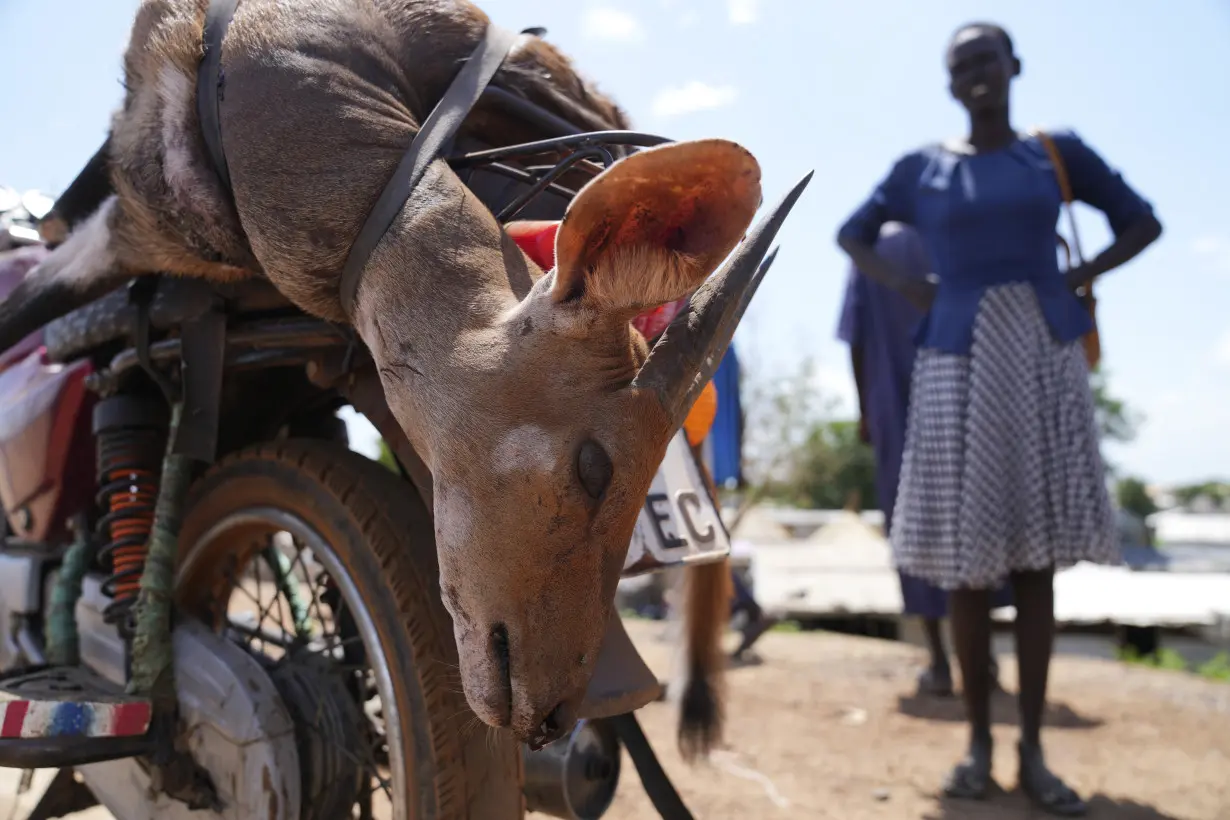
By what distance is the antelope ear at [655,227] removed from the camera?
105 centimetres

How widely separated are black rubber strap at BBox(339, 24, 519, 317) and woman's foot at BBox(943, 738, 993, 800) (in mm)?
2440

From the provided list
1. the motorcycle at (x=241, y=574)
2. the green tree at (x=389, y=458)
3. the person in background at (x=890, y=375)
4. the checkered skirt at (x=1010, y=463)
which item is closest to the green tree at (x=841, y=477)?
the person in background at (x=890, y=375)

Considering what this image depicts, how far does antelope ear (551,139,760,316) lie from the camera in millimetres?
1048

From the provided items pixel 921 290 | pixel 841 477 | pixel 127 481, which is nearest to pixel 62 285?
pixel 127 481

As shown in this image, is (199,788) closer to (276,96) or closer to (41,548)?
(41,548)

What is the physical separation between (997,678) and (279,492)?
3.82 m

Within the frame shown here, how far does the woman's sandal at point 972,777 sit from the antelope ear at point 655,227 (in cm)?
240

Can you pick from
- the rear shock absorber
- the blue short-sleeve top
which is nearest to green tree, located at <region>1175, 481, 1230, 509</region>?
the blue short-sleeve top

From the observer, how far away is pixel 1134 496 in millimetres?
29438

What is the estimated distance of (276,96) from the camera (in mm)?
1466

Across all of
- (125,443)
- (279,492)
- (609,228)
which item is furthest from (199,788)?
(609,228)

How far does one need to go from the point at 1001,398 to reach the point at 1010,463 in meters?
0.20

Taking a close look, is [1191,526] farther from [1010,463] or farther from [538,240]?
[538,240]

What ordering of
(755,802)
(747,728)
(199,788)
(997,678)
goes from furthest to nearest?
(997,678)
(747,728)
(755,802)
(199,788)
